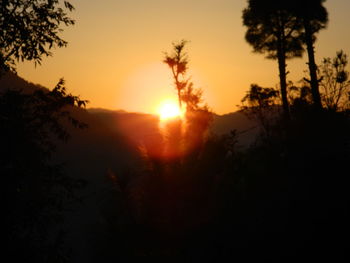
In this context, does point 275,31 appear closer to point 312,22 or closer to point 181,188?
point 312,22

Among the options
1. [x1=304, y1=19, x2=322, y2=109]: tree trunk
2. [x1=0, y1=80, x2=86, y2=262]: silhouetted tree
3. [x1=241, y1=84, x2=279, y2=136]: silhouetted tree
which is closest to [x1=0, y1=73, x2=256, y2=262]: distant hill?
[x1=241, y1=84, x2=279, y2=136]: silhouetted tree

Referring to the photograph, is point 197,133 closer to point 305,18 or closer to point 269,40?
point 305,18

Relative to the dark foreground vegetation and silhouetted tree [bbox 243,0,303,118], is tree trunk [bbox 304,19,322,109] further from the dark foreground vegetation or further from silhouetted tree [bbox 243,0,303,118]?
silhouetted tree [bbox 243,0,303,118]

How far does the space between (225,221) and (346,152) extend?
591 centimetres

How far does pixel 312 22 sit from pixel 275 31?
3.31 meters

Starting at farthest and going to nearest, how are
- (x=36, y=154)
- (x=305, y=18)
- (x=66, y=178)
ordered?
(x=305, y=18), (x=66, y=178), (x=36, y=154)

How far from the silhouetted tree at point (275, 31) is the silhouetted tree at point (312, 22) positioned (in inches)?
60.9

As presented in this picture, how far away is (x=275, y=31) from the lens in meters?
28.5

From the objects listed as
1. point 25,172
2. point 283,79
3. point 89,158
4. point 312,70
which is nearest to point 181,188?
point 25,172

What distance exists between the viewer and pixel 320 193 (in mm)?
17562

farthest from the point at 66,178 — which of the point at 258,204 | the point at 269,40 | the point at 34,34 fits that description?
the point at 269,40

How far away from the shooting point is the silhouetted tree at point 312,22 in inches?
898

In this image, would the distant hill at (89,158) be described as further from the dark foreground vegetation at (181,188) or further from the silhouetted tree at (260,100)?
the dark foreground vegetation at (181,188)

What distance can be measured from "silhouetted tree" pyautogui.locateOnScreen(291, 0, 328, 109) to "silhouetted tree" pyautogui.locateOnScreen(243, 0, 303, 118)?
1.55m
